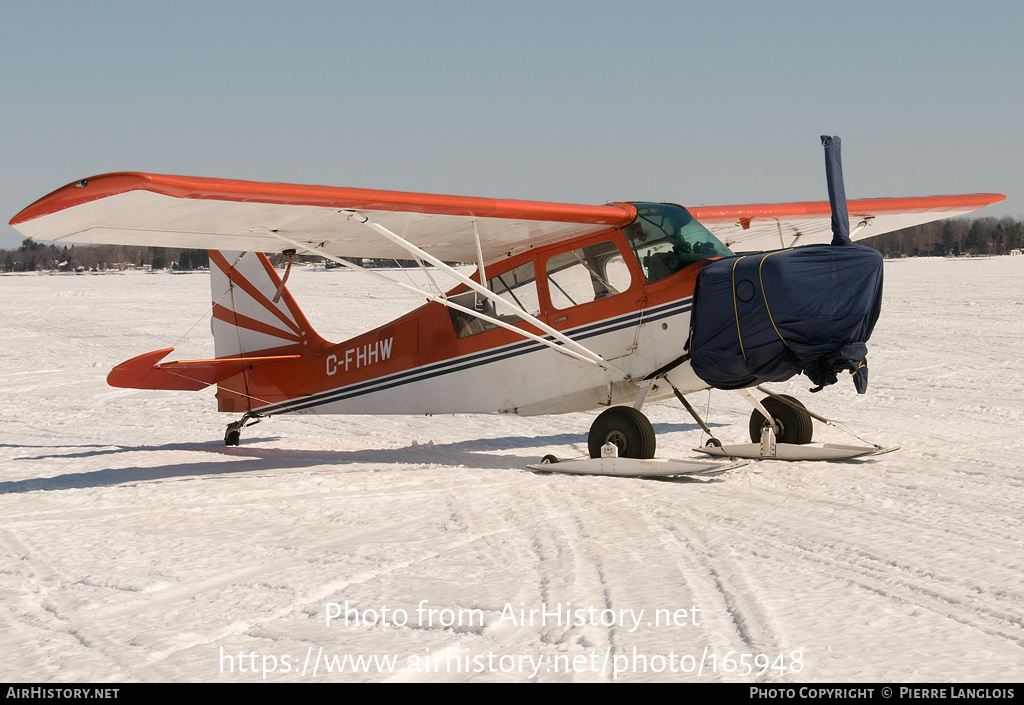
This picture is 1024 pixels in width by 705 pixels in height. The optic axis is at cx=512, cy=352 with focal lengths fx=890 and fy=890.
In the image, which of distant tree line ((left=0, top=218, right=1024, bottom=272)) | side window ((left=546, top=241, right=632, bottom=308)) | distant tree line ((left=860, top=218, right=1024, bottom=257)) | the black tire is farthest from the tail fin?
distant tree line ((left=860, top=218, right=1024, bottom=257))

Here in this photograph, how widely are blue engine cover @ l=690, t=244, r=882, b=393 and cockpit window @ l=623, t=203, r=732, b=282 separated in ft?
2.14

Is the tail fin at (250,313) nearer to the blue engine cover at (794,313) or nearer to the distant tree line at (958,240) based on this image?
the blue engine cover at (794,313)

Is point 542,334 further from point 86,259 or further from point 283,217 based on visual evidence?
point 86,259

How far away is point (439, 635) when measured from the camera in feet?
11.1

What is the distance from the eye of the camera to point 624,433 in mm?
7387

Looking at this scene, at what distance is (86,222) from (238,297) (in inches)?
167

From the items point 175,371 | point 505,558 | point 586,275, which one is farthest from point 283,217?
point 505,558

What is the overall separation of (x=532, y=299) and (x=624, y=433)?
161cm

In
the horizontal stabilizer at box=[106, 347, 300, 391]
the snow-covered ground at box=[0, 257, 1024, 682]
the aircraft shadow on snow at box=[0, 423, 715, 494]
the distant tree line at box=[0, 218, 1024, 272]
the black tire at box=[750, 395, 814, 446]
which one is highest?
the distant tree line at box=[0, 218, 1024, 272]

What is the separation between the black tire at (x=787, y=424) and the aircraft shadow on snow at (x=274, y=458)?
70.0 inches

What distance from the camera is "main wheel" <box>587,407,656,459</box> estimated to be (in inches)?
287

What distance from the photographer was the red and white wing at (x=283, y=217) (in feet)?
18.9

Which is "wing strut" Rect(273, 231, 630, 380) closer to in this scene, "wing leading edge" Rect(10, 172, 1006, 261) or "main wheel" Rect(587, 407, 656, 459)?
"wing leading edge" Rect(10, 172, 1006, 261)

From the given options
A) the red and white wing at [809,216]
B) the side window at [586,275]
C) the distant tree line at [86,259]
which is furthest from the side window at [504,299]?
the distant tree line at [86,259]
